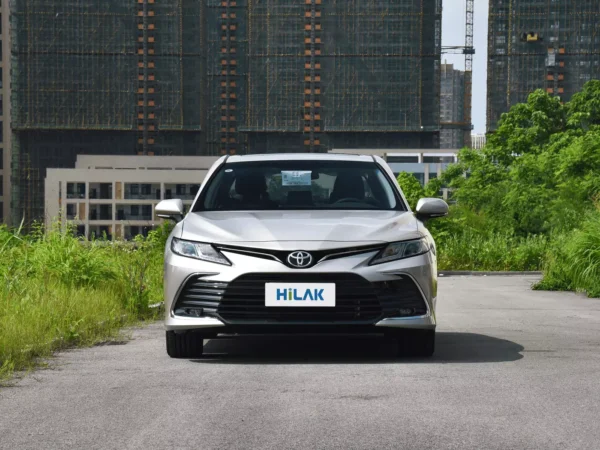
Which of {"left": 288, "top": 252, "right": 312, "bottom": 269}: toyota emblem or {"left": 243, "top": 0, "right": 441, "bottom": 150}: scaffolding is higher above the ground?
{"left": 243, "top": 0, "right": 441, "bottom": 150}: scaffolding

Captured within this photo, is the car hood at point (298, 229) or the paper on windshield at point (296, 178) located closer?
the car hood at point (298, 229)

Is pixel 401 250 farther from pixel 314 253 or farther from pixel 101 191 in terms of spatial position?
pixel 101 191

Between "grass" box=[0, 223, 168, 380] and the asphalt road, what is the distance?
15.9 inches

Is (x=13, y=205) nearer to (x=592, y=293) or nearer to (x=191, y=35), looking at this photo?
(x=191, y=35)

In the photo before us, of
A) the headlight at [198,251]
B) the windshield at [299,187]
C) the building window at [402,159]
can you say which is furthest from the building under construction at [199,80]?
the headlight at [198,251]

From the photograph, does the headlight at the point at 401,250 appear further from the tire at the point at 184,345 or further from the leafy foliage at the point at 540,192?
the leafy foliage at the point at 540,192

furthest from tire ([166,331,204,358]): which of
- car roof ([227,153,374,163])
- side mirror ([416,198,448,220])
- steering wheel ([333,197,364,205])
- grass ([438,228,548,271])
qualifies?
grass ([438,228,548,271])

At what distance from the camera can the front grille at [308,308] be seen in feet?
26.3

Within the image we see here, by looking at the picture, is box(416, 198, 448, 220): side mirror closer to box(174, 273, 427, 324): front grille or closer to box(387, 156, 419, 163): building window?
box(174, 273, 427, 324): front grille

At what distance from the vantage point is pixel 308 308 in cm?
804

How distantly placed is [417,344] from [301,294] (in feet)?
3.80

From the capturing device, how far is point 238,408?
251 inches

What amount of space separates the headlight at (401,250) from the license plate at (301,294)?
394mm

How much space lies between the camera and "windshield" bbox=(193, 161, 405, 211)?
9188 millimetres
